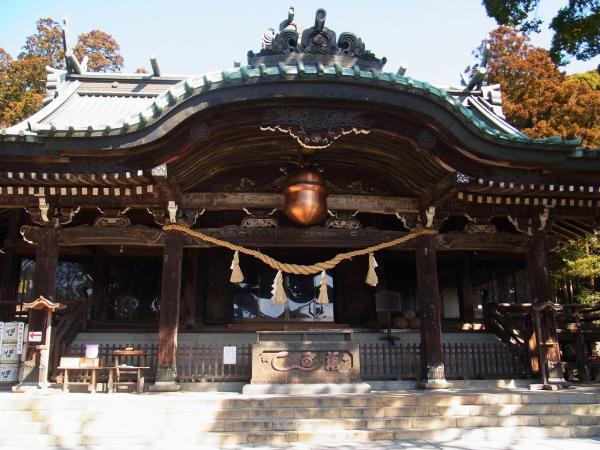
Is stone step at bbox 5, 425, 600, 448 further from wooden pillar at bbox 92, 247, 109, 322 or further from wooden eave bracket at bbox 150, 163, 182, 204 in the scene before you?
wooden pillar at bbox 92, 247, 109, 322

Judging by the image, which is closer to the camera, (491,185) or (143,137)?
(143,137)

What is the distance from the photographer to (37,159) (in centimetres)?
875

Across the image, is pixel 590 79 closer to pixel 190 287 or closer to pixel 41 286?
pixel 190 287

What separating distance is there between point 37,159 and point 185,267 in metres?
4.84

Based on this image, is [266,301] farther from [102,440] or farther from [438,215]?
[102,440]

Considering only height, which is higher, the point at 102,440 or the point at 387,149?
Result: the point at 387,149

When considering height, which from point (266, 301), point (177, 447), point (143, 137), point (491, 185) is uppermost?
point (143, 137)

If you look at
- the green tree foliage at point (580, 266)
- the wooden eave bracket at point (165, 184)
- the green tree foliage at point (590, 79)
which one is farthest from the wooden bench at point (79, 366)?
the green tree foliage at point (590, 79)

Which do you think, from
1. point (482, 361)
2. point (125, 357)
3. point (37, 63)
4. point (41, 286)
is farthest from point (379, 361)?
point (37, 63)

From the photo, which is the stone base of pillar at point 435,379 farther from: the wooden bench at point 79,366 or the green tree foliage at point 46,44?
the green tree foliage at point 46,44

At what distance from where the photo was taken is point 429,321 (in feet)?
32.7

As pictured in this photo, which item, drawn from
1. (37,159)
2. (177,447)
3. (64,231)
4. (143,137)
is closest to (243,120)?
(143,137)

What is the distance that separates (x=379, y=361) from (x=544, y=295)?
3554mm

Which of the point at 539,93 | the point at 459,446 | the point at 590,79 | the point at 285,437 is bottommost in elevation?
the point at 459,446
